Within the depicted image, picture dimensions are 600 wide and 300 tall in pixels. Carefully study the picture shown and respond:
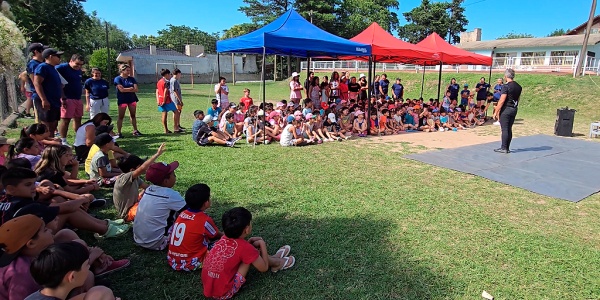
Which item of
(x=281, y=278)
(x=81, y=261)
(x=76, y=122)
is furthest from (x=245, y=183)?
(x=76, y=122)

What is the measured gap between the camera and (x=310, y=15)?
3753cm

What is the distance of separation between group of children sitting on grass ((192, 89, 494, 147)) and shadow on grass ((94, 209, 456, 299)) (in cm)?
452

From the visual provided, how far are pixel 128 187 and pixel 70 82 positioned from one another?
4330 millimetres

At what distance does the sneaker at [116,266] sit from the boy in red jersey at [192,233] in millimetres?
389

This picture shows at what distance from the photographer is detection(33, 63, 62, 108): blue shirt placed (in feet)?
19.2

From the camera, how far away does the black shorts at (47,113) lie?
6.00 meters

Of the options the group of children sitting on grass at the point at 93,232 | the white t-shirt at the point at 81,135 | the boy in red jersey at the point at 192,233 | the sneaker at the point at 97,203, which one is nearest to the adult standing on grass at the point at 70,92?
the white t-shirt at the point at 81,135

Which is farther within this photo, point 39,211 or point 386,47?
point 386,47

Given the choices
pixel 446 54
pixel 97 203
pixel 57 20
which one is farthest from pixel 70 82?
pixel 57 20

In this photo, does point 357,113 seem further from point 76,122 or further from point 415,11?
point 415,11

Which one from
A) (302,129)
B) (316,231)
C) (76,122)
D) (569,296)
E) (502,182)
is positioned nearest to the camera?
(569,296)

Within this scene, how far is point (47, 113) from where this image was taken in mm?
5984

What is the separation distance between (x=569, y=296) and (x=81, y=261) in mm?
3447

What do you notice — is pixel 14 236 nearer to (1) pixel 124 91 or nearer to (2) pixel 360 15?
(1) pixel 124 91
